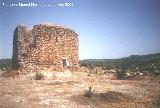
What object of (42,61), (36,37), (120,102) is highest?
(36,37)

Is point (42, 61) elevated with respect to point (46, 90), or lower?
elevated

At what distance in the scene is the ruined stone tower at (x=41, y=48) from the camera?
14867mm

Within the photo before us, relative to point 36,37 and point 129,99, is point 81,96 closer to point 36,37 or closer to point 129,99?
point 129,99

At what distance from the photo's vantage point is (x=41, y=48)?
49.6ft

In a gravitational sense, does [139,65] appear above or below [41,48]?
below

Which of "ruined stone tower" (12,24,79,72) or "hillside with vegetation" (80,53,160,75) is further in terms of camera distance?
"hillside with vegetation" (80,53,160,75)

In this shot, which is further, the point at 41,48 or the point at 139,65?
the point at 139,65

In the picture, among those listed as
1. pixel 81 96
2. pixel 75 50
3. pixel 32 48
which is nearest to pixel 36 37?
pixel 32 48

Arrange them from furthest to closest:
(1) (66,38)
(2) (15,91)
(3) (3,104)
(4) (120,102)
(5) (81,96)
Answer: (1) (66,38) → (2) (15,91) → (5) (81,96) → (4) (120,102) → (3) (3,104)

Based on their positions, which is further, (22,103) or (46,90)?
(46,90)

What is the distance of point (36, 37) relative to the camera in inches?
591

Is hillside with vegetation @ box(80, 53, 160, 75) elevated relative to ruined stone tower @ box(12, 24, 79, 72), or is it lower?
lower

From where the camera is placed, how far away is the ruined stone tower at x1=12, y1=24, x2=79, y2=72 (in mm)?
14867

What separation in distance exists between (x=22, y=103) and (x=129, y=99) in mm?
3383
